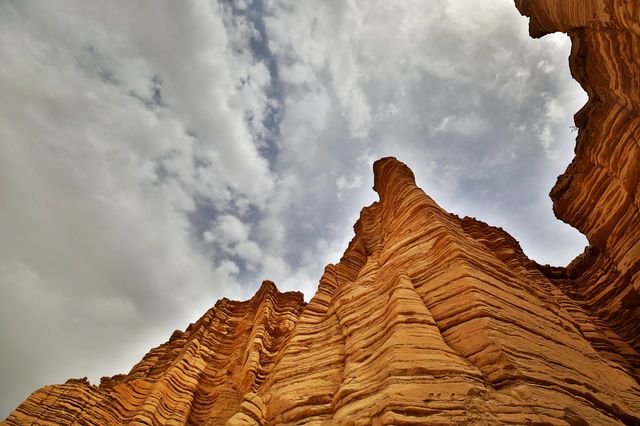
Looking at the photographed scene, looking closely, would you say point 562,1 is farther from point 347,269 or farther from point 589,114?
point 347,269

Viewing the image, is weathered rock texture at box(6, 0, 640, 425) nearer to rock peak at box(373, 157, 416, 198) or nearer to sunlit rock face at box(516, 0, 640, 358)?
sunlit rock face at box(516, 0, 640, 358)

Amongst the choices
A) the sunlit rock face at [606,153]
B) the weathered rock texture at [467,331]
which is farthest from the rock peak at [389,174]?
the sunlit rock face at [606,153]

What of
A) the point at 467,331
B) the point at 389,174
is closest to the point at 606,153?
A: the point at 467,331

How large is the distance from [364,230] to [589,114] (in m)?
15.4

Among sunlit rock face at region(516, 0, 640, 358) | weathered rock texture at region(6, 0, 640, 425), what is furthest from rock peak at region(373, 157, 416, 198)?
sunlit rock face at region(516, 0, 640, 358)

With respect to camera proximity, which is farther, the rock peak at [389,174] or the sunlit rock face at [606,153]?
the rock peak at [389,174]

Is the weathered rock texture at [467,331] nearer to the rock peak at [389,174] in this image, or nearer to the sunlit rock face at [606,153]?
the sunlit rock face at [606,153]

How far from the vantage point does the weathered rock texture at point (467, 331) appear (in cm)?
702

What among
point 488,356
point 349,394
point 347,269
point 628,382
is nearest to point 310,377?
point 349,394

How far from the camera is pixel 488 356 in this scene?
→ 24.9ft

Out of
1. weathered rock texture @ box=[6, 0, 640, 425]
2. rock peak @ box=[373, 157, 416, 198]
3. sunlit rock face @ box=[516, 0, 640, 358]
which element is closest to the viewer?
weathered rock texture @ box=[6, 0, 640, 425]

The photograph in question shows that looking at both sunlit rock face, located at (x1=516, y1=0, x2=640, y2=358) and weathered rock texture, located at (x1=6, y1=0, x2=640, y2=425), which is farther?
sunlit rock face, located at (x1=516, y1=0, x2=640, y2=358)

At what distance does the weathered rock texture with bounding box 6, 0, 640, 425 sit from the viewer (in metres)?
7.02

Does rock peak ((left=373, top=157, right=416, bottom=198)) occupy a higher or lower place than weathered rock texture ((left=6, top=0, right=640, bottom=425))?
higher
